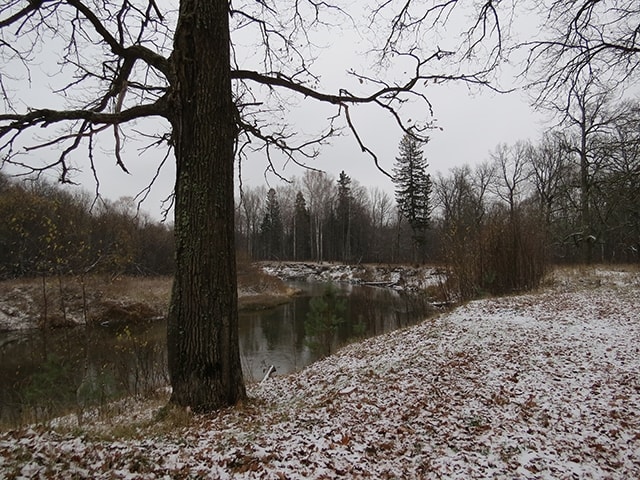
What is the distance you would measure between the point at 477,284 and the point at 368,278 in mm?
19879

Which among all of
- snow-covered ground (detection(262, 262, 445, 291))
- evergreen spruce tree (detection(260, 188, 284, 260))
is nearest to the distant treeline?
snow-covered ground (detection(262, 262, 445, 291))

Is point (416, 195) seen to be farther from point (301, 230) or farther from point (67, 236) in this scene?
point (67, 236)

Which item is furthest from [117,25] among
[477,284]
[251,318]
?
[251,318]

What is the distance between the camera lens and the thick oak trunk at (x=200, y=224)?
11.2ft

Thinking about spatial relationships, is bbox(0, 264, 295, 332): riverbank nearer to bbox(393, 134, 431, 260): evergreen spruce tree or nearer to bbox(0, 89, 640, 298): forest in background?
bbox(0, 89, 640, 298): forest in background

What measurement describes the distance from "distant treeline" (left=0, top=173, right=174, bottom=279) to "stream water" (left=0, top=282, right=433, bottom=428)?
1.92m

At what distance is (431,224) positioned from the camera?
41750mm

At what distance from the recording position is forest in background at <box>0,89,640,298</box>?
8164 mm

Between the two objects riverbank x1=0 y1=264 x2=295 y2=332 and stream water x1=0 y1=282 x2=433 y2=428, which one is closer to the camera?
stream water x1=0 y1=282 x2=433 y2=428

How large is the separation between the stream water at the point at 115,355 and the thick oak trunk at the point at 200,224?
2.07m

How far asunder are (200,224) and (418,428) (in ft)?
8.96

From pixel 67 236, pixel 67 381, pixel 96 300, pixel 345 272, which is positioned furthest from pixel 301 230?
pixel 67 381

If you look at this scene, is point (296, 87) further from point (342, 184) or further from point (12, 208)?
point (342, 184)

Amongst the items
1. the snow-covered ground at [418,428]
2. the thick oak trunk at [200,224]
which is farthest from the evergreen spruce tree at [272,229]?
the thick oak trunk at [200,224]
